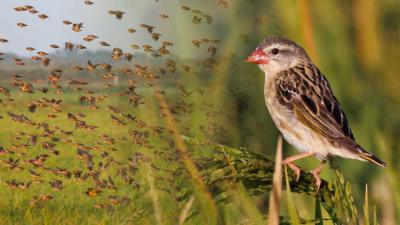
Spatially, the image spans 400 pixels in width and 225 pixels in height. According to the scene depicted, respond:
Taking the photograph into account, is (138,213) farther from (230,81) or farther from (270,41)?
(270,41)

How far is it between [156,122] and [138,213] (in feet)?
1.38

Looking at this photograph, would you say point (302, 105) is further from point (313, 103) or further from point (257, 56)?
point (257, 56)

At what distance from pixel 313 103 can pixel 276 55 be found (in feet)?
1.29

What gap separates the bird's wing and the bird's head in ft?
0.14

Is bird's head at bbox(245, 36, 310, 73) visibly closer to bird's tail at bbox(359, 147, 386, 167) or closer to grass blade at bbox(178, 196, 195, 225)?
bird's tail at bbox(359, 147, 386, 167)

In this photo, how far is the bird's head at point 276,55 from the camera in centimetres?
341

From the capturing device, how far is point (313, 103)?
3293 millimetres

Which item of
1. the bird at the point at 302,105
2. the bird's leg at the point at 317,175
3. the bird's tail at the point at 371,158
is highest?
the bird at the point at 302,105

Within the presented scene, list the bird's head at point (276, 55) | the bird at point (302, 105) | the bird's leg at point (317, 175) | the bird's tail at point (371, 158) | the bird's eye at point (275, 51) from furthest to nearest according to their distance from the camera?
1. the bird's eye at point (275, 51)
2. the bird's head at point (276, 55)
3. the bird at point (302, 105)
4. the bird's tail at point (371, 158)
5. the bird's leg at point (317, 175)

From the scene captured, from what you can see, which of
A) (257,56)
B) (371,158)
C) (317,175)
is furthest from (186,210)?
(257,56)

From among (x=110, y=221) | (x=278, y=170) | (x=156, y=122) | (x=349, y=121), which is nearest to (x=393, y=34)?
(x=349, y=121)

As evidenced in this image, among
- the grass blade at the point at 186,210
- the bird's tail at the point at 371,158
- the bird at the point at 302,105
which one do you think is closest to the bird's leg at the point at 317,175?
the bird at the point at 302,105

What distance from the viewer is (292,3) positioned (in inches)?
117

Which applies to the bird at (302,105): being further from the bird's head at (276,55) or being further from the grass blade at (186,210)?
the grass blade at (186,210)
